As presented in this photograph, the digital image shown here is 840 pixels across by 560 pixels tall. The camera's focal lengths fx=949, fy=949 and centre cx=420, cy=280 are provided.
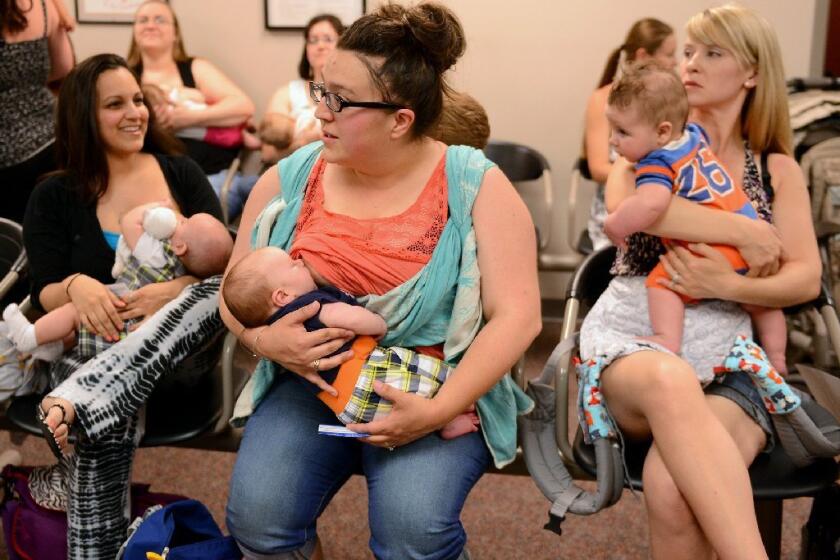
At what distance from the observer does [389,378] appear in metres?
1.85

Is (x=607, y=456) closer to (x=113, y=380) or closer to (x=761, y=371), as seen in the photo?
(x=761, y=371)

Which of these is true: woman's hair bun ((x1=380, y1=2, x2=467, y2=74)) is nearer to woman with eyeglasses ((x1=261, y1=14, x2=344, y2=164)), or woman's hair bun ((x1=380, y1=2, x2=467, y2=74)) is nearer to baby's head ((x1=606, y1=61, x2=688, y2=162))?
baby's head ((x1=606, y1=61, x2=688, y2=162))

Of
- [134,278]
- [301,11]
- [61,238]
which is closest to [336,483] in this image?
[134,278]

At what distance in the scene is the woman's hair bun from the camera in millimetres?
1895

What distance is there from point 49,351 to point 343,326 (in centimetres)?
90

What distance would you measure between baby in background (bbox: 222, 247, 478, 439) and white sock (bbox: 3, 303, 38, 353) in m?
0.62

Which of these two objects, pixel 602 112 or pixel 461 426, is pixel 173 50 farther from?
pixel 461 426

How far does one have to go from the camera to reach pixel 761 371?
6.54 feet

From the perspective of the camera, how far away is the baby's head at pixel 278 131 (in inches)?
165

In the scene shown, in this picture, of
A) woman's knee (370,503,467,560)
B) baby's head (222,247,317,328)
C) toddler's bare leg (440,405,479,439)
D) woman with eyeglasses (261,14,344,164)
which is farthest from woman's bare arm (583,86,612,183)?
woman's knee (370,503,467,560)

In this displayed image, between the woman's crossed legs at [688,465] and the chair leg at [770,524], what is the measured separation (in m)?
0.29

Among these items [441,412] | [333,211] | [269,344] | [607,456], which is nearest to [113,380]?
[269,344]

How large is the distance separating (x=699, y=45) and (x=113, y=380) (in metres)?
1.57

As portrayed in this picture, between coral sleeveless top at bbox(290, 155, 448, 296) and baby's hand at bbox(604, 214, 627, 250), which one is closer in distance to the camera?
coral sleeveless top at bbox(290, 155, 448, 296)
